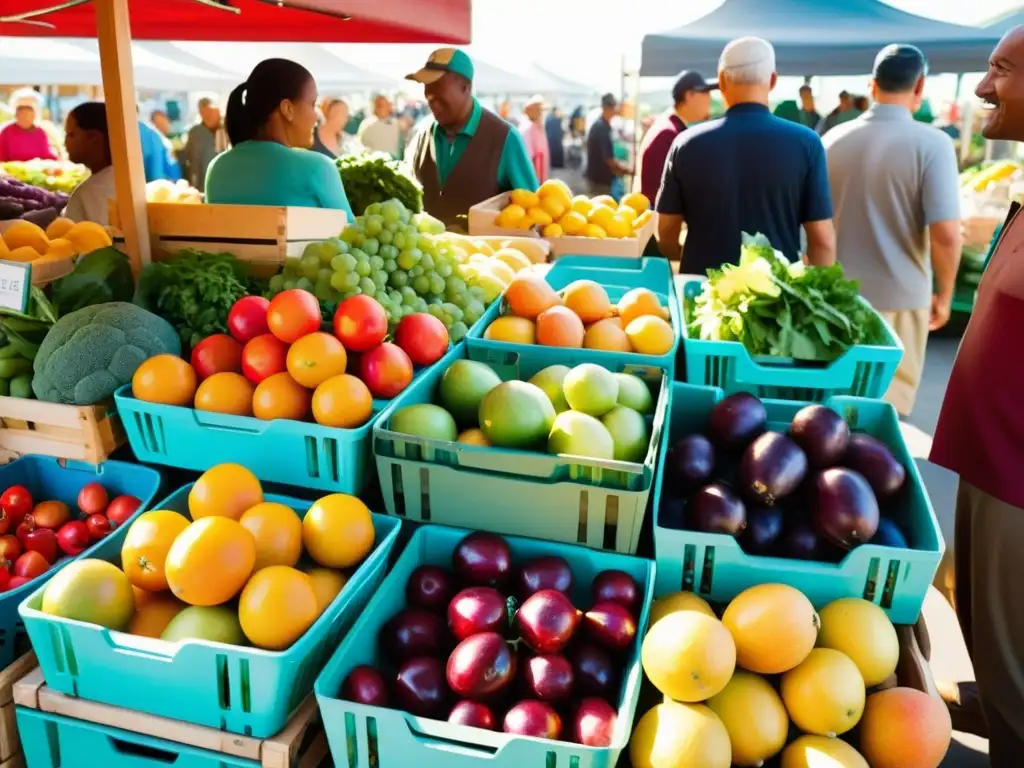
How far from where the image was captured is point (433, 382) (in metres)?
1.95

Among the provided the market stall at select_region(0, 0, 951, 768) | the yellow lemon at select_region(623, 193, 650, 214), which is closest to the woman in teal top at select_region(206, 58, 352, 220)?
→ the market stall at select_region(0, 0, 951, 768)

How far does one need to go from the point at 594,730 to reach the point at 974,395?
1.50 m

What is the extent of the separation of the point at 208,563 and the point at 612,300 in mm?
1894

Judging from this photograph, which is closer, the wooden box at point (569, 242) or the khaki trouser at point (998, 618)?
the khaki trouser at point (998, 618)

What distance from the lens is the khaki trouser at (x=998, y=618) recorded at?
2051 millimetres

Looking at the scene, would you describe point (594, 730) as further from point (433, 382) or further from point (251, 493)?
point (433, 382)

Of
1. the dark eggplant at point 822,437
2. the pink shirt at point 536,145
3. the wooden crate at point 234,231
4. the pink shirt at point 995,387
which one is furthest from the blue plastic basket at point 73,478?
the pink shirt at point 536,145

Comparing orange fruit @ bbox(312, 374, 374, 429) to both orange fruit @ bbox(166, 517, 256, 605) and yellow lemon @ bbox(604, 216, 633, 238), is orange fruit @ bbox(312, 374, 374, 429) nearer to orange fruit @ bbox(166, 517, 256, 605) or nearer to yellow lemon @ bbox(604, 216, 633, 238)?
orange fruit @ bbox(166, 517, 256, 605)

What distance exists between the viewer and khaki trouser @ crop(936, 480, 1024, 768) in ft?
6.73

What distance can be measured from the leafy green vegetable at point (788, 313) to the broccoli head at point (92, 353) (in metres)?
1.49

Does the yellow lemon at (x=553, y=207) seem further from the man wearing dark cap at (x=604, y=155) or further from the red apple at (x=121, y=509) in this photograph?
the man wearing dark cap at (x=604, y=155)

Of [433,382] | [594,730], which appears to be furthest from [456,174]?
[594,730]

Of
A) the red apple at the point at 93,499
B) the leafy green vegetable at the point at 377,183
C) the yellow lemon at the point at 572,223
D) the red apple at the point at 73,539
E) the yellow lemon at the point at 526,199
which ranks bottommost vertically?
the red apple at the point at 73,539

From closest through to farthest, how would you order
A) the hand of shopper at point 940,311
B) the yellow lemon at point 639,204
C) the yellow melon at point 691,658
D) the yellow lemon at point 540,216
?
the yellow melon at point 691,658
the yellow lemon at point 540,216
the hand of shopper at point 940,311
the yellow lemon at point 639,204
